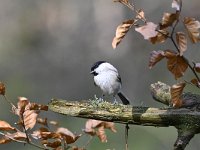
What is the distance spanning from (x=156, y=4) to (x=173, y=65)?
10.2 meters

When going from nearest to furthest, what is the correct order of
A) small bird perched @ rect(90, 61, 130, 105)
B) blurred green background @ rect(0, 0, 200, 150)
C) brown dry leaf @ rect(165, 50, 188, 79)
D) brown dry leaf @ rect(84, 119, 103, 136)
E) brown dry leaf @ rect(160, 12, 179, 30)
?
brown dry leaf @ rect(160, 12, 179, 30)
brown dry leaf @ rect(165, 50, 188, 79)
brown dry leaf @ rect(84, 119, 103, 136)
small bird perched @ rect(90, 61, 130, 105)
blurred green background @ rect(0, 0, 200, 150)

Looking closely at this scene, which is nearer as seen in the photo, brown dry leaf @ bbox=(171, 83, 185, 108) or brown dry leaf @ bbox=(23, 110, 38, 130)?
brown dry leaf @ bbox=(171, 83, 185, 108)

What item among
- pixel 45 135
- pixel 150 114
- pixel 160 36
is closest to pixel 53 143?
pixel 45 135

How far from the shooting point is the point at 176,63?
1.61 m

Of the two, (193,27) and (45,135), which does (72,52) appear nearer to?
→ (45,135)

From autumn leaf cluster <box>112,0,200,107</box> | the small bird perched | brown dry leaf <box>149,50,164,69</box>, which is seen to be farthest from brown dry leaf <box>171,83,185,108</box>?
the small bird perched

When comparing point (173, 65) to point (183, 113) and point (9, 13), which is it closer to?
point (183, 113)

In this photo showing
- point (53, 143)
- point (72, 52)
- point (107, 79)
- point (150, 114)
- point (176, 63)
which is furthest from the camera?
point (72, 52)

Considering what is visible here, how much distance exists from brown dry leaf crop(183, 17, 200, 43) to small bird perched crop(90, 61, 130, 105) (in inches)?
102

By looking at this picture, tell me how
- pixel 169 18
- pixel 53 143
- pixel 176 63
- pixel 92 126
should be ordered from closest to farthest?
pixel 169 18, pixel 176 63, pixel 53 143, pixel 92 126

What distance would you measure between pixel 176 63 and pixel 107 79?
2524 mm

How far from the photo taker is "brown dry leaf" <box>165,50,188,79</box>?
160 centimetres

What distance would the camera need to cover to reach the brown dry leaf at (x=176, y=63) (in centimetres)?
160

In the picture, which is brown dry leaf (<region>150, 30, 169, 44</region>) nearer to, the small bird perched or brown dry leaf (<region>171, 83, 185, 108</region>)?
brown dry leaf (<region>171, 83, 185, 108</region>)
